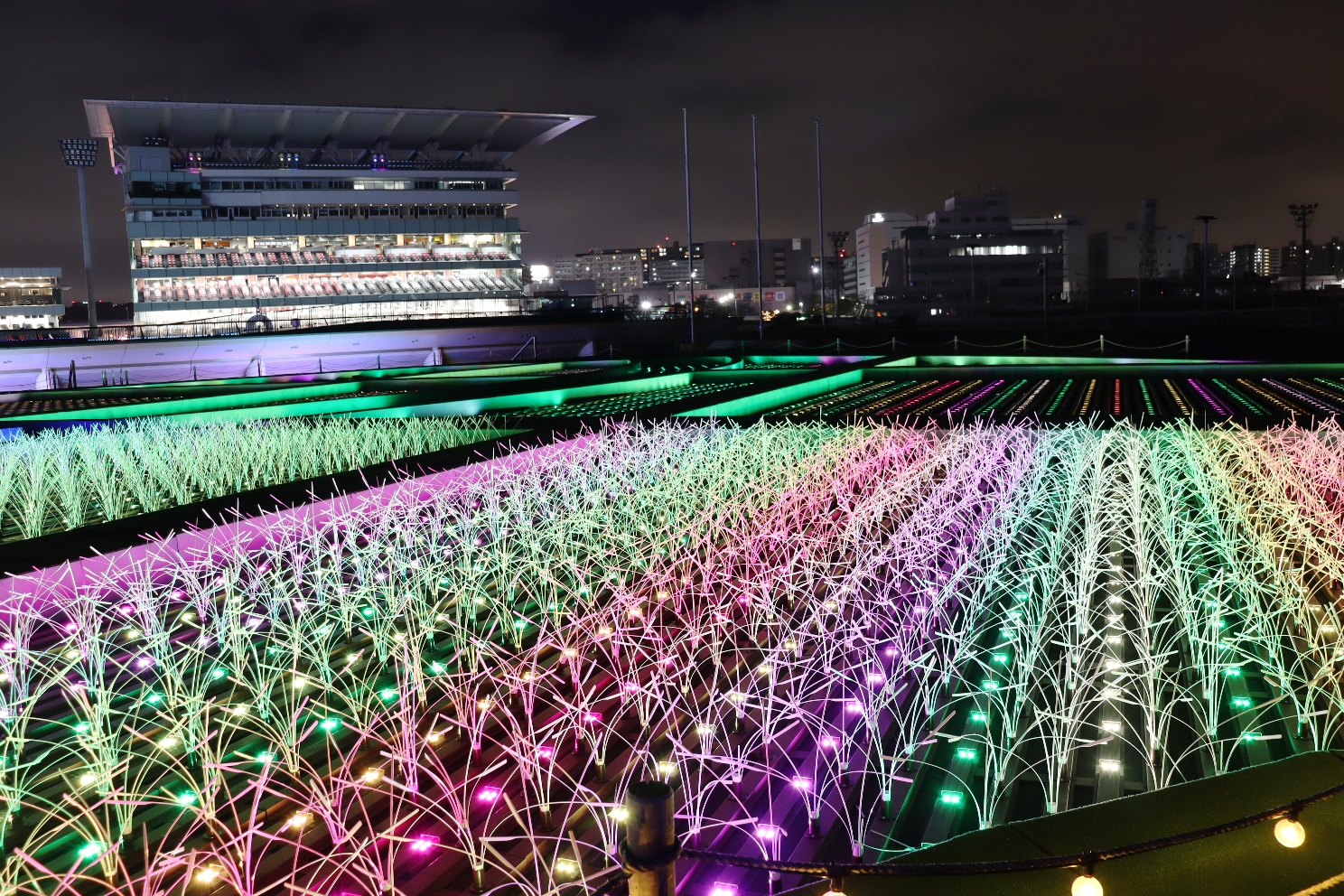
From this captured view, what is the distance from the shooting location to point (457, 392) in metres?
14.2

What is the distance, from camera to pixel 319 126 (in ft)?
176

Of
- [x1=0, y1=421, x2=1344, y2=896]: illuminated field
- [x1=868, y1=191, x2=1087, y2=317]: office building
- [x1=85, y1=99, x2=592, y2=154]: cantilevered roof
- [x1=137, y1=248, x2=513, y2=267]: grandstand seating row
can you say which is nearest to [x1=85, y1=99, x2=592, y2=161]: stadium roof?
[x1=85, y1=99, x2=592, y2=154]: cantilevered roof

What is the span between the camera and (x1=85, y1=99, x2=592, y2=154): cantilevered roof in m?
49.8

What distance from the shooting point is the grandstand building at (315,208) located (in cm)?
5084

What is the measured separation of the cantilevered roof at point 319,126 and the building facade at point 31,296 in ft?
58.1

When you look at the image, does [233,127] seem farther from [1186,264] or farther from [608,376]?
[1186,264]

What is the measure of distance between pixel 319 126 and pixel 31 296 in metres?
32.7

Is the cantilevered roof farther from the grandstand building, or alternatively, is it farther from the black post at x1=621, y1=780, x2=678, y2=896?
the black post at x1=621, y1=780, x2=678, y2=896

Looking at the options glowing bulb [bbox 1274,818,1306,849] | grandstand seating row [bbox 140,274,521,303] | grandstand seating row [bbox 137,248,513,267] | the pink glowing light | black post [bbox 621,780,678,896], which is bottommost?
the pink glowing light

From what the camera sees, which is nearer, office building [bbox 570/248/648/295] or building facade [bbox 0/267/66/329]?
building facade [bbox 0/267/66/329]

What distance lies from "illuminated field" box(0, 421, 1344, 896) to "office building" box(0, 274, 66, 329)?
7286 centimetres

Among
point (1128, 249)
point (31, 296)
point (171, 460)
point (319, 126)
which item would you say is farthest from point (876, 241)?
point (171, 460)

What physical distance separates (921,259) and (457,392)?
71.3 metres

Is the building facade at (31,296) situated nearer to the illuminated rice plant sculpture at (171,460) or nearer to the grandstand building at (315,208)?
the grandstand building at (315,208)
